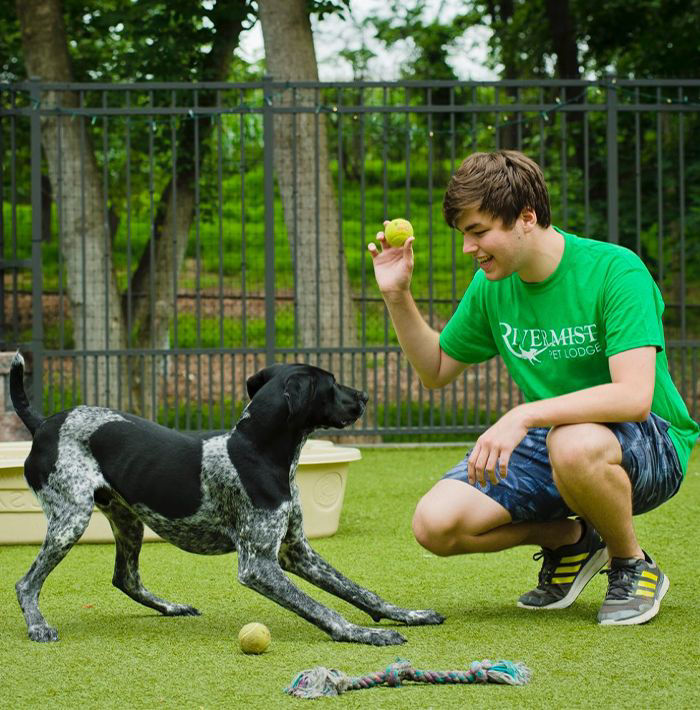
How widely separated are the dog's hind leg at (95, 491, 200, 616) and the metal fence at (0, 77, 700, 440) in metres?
3.78

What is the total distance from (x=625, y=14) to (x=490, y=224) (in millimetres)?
11941

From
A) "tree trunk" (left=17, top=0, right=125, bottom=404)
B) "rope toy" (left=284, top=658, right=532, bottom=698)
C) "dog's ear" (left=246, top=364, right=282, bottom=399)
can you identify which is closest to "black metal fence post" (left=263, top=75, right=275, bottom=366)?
"tree trunk" (left=17, top=0, right=125, bottom=404)

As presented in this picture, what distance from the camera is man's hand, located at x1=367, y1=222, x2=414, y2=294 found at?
369cm

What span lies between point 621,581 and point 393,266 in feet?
3.88

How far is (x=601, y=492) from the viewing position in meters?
3.54

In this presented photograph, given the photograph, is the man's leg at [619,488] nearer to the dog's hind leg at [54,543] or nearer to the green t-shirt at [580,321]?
the green t-shirt at [580,321]

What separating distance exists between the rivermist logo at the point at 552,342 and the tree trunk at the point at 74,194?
22.3 ft

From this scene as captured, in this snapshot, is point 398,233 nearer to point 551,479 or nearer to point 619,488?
point 551,479

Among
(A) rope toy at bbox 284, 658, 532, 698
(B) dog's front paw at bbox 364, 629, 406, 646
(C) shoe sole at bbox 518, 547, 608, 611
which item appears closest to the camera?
(A) rope toy at bbox 284, 658, 532, 698

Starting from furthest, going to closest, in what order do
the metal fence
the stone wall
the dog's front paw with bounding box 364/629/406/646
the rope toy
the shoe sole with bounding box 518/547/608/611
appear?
the metal fence < the stone wall < the shoe sole with bounding box 518/547/608/611 < the dog's front paw with bounding box 364/629/406/646 < the rope toy

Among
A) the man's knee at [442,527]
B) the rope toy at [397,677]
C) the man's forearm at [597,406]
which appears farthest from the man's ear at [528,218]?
the rope toy at [397,677]

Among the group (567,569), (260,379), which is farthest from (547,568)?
(260,379)

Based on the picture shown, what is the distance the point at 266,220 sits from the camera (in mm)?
8953

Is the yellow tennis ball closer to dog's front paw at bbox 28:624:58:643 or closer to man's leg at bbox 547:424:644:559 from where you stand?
dog's front paw at bbox 28:624:58:643
